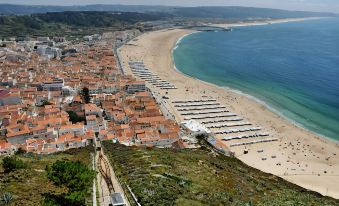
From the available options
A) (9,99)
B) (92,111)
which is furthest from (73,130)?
(9,99)

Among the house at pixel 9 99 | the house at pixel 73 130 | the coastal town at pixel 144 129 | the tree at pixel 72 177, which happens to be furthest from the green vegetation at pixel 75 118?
the tree at pixel 72 177

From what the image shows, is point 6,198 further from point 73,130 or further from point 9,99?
point 9,99

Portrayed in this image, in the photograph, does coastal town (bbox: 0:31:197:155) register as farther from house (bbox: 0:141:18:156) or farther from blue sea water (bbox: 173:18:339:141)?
blue sea water (bbox: 173:18:339:141)

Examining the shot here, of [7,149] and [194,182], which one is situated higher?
[194,182]

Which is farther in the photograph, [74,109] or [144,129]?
[74,109]

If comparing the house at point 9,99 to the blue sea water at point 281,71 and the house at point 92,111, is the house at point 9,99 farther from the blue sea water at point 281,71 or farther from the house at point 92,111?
the blue sea water at point 281,71

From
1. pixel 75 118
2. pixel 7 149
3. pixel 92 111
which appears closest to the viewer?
pixel 7 149

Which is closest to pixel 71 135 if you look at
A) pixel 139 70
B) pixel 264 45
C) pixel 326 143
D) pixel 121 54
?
pixel 326 143
